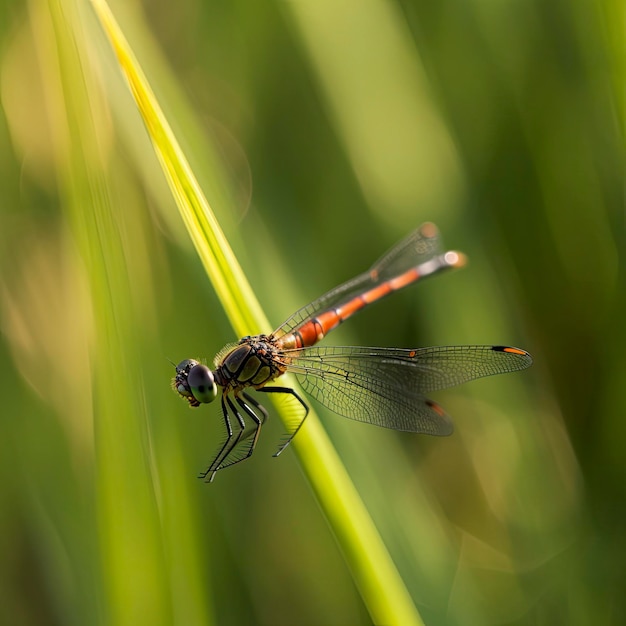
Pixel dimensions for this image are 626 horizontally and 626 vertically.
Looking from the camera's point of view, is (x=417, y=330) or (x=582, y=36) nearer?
(x=582, y=36)

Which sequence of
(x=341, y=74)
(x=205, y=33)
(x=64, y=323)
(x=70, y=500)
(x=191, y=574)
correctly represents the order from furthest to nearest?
(x=205, y=33)
(x=341, y=74)
(x=64, y=323)
(x=70, y=500)
(x=191, y=574)

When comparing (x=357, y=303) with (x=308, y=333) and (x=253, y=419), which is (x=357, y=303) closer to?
(x=308, y=333)

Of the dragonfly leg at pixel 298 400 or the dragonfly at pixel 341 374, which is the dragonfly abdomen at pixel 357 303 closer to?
the dragonfly at pixel 341 374

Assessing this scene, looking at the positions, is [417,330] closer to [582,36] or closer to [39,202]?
[582,36]

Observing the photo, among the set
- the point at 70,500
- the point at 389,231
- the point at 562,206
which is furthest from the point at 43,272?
the point at 562,206

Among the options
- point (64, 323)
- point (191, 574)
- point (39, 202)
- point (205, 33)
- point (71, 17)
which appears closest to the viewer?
point (71, 17)

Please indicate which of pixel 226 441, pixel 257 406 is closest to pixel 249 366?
pixel 257 406

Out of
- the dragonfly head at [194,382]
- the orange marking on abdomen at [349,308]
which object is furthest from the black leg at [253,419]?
the orange marking on abdomen at [349,308]
